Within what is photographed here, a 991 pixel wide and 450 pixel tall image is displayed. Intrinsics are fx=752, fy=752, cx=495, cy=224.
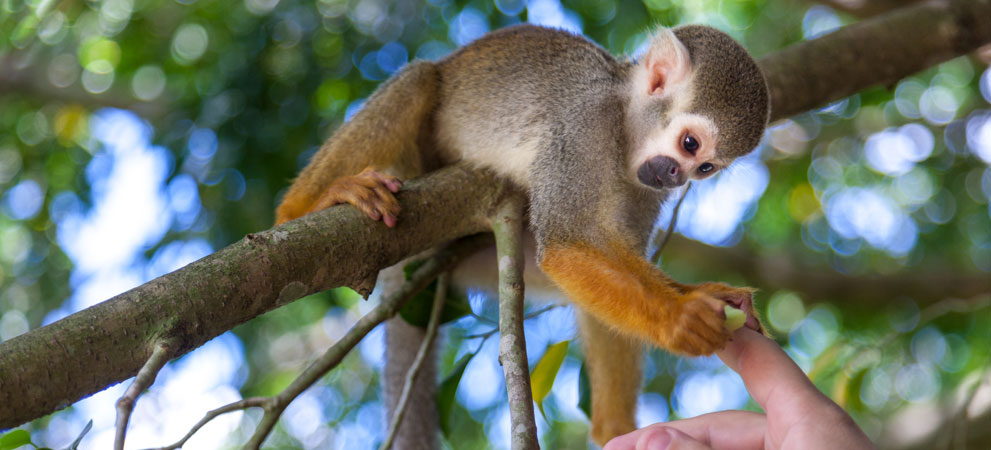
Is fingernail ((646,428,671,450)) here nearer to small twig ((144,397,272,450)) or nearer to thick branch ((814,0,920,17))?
small twig ((144,397,272,450))

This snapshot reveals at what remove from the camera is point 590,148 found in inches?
101

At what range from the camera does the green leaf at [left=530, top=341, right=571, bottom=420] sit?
95.1 inches

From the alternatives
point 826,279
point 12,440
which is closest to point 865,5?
point 826,279

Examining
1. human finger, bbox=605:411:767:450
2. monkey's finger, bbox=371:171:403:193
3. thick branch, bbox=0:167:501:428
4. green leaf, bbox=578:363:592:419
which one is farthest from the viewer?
green leaf, bbox=578:363:592:419

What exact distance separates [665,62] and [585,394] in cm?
124

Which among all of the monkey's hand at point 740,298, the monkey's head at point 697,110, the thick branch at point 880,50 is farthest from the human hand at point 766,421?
the thick branch at point 880,50

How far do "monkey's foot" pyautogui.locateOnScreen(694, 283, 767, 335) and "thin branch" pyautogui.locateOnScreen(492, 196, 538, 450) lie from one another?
0.54 meters

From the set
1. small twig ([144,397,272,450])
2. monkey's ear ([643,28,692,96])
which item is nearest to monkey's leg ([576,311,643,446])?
monkey's ear ([643,28,692,96])

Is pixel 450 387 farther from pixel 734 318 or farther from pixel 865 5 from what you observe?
pixel 865 5

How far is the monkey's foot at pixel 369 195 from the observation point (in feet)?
7.13

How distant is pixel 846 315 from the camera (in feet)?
16.3

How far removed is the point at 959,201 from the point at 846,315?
1270 millimetres

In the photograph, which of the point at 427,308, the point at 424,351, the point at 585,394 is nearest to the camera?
the point at 424,351

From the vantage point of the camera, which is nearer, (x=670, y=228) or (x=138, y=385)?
(x=138, y=385)
